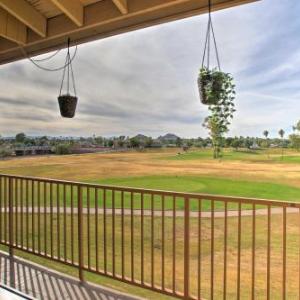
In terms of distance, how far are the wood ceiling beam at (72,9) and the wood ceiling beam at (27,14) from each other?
464 millimetres

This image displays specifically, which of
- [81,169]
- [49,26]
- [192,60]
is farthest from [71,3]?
[81,169]

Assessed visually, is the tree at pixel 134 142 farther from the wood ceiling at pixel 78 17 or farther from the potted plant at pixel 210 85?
the potted plant at pixel 210 85

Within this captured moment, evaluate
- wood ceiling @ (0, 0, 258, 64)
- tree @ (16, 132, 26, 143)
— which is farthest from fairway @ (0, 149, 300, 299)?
wood ceiling @ (0, 0, 258, 64)

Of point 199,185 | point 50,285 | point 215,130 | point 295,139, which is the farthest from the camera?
point 199,185

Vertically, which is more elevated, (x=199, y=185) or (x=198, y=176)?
A: (x=198, y=176)

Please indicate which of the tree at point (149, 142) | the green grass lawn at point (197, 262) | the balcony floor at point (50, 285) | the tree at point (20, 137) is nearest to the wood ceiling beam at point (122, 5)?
the green grass lawn at point (197, 262)

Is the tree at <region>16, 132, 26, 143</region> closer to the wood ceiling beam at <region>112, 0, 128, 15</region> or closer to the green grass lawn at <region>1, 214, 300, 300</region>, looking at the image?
the green grass lawn at <region>1, 214, 300, 300</region>

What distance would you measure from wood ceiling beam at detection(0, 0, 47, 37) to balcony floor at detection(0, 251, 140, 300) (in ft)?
6.91

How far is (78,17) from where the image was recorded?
2.47m

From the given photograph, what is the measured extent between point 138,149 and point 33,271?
5227mm

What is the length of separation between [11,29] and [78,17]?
840 mm

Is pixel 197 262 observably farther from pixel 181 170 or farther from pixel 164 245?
pixel 181 170

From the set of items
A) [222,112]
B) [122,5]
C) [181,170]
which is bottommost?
[181,170]

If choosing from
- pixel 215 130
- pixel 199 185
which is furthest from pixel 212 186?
pixel 215 130
